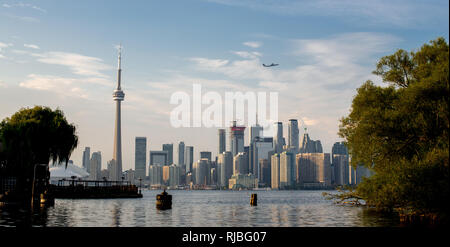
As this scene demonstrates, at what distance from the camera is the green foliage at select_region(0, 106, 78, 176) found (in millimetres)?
66188

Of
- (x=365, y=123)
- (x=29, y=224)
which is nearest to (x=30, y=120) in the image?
(x=29, y=224)

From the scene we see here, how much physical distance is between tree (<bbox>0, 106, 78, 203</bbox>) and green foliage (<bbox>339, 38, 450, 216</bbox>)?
147 feet

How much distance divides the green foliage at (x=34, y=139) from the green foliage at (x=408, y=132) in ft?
147

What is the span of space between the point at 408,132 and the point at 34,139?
52062 millimetres

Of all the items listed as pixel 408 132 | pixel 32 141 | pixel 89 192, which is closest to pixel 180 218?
pixel 408 132

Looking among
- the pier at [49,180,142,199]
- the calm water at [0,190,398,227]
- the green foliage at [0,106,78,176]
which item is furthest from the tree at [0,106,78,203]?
the pier at [49,180,142,199]

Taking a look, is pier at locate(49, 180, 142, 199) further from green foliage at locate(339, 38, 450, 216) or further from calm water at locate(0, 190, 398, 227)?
green foliage at locate(339, 38, 450, 216)

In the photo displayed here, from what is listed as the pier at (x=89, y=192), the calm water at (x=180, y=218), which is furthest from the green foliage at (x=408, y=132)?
the pier at (x=89, y=192)

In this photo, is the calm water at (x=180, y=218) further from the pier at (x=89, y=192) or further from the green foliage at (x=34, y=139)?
the pier at (x=89, y=192)

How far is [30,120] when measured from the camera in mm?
69875

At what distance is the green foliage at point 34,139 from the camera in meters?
66.2

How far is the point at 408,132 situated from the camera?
37125 mm
